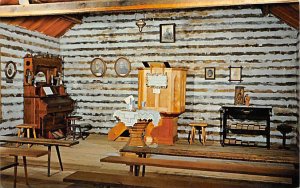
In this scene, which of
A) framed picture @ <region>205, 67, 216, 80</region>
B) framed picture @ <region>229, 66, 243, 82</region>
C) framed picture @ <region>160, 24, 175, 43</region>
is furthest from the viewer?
framed picture @ <region>160, 24, 175, 43</region>

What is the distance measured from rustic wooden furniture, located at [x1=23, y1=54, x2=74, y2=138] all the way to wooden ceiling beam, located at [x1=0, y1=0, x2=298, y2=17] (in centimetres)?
290

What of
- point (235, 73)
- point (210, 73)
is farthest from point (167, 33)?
point (235, 73)

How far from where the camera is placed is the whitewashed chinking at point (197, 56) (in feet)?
32.2

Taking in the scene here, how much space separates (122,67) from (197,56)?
2.46 metres

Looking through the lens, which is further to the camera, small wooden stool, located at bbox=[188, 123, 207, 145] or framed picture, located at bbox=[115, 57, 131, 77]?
framed picture, located at bbox=[115, 57, 131, 77]

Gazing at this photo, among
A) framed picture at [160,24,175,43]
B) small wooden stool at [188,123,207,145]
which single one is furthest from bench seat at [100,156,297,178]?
framed picture at [160,24,175,43]

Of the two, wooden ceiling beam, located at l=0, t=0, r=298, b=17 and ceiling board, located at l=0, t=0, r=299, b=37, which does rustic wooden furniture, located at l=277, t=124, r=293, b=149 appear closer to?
ceiling board, located at l=0, t=0, r=299, b=37

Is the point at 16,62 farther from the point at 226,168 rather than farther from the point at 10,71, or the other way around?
the point at 226,168

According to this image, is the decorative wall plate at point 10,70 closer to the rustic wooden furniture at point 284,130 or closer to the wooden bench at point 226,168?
the wooden bench at point 226,168

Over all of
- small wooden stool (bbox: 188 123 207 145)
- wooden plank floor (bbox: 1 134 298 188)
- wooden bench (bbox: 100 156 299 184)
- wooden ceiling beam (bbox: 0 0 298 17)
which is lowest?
wooden plank floor (bbox: 1 134 298 188)

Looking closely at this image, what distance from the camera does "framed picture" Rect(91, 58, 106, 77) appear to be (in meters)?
11.4

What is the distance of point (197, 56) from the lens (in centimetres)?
1041

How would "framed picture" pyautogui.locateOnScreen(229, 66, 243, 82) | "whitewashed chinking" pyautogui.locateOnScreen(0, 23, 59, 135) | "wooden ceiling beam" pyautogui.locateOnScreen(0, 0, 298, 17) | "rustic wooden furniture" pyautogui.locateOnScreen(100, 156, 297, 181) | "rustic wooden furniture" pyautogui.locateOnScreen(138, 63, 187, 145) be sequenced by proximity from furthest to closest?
"framed picture" pyautogui.locateOnScreen(229, 66, 243, 82)
"rustic wooden furniture" pyautogui.locateOnScreen(138, 63, 187, 145)
"whitewashed chinking" pyautogui.locateOnScreen(0, 23, 59, 135)
"wooden ceiling beam" pyautogui.locateOnScreen(0, 0, 298, 17)
"rustic wooden furniture" pyautogui.locateOnScreen(100, 156, 297, 181)

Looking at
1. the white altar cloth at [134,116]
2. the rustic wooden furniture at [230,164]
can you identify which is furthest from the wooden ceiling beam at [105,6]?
the rustic wooden furniture at [230,164]
